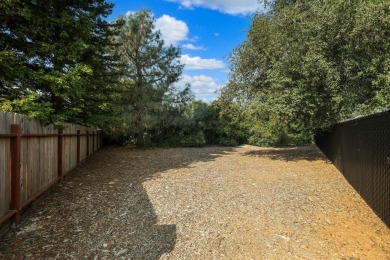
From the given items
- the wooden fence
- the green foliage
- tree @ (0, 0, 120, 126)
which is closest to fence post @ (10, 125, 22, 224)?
the wooden fence

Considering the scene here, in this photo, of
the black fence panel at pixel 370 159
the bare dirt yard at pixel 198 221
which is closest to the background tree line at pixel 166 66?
the bare dirt yard at pixel 198 221

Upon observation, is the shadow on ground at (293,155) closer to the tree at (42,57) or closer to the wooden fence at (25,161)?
the tree at (42,57)

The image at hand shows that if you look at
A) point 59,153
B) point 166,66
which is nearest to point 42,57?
point 59,153

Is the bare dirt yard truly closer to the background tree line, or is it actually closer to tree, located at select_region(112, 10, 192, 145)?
the background tree line

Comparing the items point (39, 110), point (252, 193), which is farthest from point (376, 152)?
point (39, 110)

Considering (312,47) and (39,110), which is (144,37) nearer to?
(312,47)

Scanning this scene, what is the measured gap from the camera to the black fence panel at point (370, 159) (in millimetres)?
4148

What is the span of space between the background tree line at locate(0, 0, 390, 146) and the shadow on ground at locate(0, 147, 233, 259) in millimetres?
1622

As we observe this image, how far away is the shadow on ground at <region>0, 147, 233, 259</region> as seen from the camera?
3.53 meters

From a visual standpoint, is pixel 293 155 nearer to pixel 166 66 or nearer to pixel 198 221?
pixel 166 66

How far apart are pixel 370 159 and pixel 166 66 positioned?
1180 centimetres

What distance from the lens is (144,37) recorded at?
14516 mm

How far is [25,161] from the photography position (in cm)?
422

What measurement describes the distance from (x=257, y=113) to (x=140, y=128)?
20.3ft
